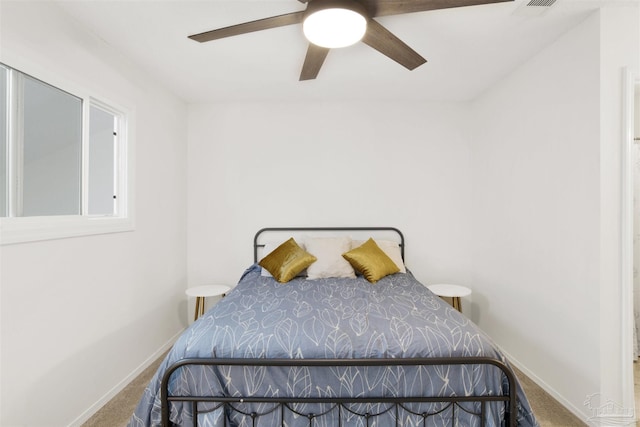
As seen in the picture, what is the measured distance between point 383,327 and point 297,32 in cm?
198

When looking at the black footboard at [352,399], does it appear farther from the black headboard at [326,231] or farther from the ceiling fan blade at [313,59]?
the black headboard at [326,231]

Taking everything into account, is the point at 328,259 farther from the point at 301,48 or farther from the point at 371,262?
the point at 301,48

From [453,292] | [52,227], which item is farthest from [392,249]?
[52,227]

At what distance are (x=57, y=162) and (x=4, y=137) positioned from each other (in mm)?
363

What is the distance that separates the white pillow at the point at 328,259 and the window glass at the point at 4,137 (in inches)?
83.2

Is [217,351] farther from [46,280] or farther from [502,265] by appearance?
[502,265]

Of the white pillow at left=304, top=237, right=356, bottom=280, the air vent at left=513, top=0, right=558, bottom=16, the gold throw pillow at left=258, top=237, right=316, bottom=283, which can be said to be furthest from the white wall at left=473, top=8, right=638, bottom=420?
the gold throw pillow at left=258, top=237, right=316, bottom=283

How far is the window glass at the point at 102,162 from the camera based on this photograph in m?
2.32

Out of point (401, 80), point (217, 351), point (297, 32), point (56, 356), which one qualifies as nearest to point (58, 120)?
point (56, 356)

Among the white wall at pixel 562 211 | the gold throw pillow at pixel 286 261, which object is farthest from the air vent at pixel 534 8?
the gold throw pillow at pixel 286 261

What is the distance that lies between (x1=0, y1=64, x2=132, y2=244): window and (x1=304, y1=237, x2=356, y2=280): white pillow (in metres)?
1.60

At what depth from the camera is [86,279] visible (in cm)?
205

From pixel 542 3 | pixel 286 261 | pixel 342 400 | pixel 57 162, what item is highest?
pixel 542 3

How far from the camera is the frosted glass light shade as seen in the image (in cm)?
152
